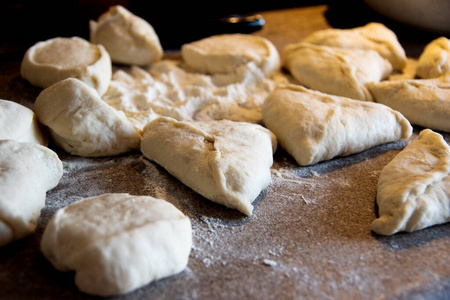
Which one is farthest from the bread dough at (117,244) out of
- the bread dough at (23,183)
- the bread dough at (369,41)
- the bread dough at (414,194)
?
the bread dough at (369,41)

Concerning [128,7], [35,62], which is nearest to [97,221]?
[35,62]

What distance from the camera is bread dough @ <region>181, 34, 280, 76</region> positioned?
2342 millimetres

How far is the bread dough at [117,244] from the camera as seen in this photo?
3.65 feet

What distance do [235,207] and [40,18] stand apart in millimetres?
1724

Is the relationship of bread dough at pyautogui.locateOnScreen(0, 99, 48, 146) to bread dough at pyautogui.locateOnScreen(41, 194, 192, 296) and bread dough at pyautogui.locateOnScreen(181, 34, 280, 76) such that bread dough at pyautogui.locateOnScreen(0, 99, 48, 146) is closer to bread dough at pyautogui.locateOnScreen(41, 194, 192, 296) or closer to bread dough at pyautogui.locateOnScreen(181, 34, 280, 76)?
bread dough at pyautogui.locateOnScreen(41, 194, 192, 296)

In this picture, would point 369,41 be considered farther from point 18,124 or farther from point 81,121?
point 18,124

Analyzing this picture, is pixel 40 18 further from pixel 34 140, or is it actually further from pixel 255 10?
pixel 255 10

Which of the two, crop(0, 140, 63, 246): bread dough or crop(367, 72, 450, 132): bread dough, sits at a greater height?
crop(0, 140, 63, 246): bread dough

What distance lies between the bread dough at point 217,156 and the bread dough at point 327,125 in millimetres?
101

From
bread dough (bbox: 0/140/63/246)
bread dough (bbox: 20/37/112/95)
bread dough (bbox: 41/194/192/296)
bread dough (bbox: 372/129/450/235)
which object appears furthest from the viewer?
bread dough (bbox: 20/37/112/95)

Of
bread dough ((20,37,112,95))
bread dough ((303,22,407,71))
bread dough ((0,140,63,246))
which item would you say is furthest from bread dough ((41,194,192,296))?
bread dough ((303,22,407,71))

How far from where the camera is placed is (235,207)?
1467mm

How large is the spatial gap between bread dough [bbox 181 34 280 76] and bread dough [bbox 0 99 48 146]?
98 cm

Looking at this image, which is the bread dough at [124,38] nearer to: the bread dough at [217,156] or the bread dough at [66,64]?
the bread dough at [66,64]
